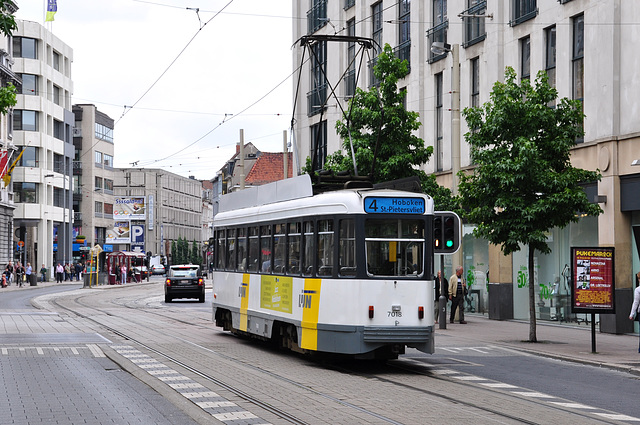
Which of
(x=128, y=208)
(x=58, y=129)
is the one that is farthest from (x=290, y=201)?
(x=128, y=208)

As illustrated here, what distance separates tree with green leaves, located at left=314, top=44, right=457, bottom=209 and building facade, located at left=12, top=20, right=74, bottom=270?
62.6m

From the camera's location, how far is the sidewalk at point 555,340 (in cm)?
1952

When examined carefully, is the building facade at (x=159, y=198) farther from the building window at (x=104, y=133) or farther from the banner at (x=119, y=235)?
the banner at (x=119, y=235)

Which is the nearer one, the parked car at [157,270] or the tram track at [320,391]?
the tram track at [320,391]

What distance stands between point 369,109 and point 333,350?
15.0m

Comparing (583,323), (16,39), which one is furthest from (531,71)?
(16,39)

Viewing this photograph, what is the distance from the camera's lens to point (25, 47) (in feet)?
301

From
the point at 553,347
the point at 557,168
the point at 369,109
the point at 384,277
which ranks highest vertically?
the point at 369,109

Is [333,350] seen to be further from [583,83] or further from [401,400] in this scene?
[583,83]

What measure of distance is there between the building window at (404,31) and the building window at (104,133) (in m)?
81.9

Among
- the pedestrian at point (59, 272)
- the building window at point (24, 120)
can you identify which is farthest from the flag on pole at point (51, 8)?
the pedestrian at point (59, 272)

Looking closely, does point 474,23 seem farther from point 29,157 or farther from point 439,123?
point 29,157

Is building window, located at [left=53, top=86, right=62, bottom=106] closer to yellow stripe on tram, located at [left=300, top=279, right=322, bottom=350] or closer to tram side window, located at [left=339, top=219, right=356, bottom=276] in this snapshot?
yellow stripe on tram, located at [left=300, top=279, right=322, bottom=350]

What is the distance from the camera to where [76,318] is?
3117 cm
